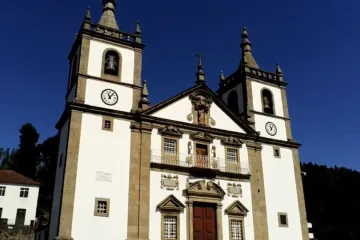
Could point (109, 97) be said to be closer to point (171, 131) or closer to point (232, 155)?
point (171, 131)

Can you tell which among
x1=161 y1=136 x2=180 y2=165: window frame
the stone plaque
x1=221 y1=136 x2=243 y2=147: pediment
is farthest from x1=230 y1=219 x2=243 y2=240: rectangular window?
the stone plaque

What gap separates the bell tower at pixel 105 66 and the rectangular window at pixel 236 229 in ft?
27.3

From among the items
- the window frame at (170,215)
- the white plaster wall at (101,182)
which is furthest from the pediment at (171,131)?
the window frame at (170,215)

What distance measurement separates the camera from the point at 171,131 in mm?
20641

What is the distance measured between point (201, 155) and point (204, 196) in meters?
2.33

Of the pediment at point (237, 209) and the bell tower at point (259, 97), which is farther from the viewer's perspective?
the bell tower at point (259, 97)

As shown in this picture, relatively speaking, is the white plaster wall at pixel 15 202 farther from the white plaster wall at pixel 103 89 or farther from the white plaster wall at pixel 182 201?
the white plaster wall at pixel 182 201

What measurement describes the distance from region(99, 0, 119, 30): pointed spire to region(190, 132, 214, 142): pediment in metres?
8.21

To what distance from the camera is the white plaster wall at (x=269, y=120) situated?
2434cm

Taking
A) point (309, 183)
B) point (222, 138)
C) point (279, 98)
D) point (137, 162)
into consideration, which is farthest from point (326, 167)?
point (137, 162)

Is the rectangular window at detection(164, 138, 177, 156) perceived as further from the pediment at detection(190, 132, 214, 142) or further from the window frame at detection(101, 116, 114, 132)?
the window frame at detection(101, 116, 114, 132)

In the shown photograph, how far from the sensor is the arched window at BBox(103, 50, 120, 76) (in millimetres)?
20797

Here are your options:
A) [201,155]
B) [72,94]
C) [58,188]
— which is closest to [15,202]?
[72,94]

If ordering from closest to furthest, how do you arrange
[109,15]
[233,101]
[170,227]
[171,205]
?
[170,227]
[171,205]
[109,15]
[233,101]
